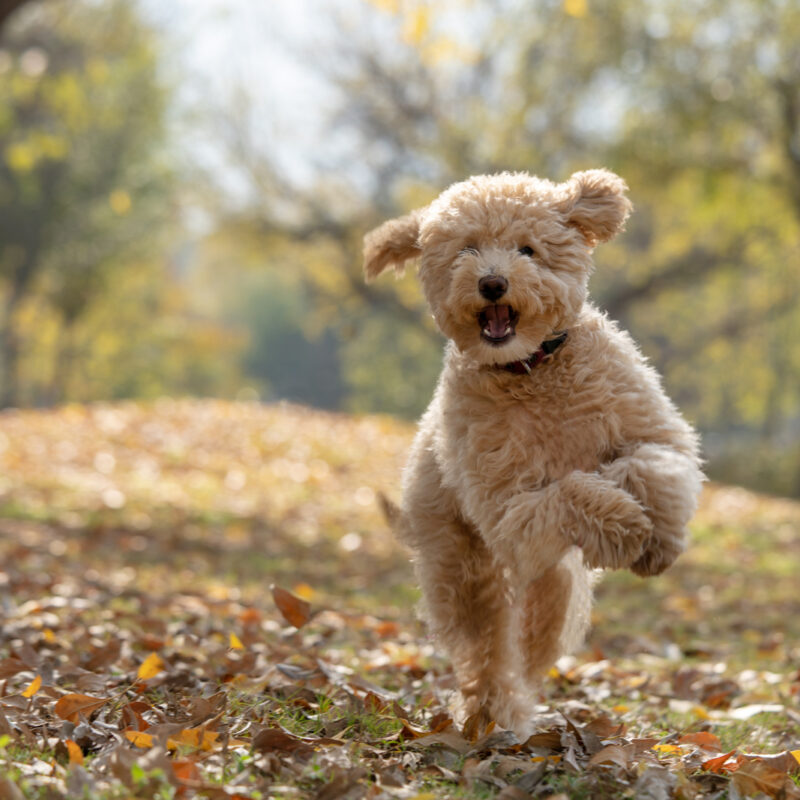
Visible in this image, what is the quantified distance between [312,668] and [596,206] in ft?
7.38

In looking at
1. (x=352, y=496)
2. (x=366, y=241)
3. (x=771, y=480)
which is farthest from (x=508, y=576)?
(x=771, y=480)

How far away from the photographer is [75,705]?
11.3 ft

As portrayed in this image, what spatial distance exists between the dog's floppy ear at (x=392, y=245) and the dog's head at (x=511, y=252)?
0.7 inches

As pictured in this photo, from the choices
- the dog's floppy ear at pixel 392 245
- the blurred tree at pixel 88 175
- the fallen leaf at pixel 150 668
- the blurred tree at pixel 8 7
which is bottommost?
the fallen leaf at pixel 150 668

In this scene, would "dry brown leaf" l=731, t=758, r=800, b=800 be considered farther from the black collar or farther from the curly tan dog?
the black collar

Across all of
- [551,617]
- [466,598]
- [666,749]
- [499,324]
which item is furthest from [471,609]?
[499,324]

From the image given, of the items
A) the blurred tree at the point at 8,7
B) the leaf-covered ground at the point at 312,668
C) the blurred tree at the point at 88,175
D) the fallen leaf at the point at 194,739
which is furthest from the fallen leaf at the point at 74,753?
the blurred tree at the point at 88,175

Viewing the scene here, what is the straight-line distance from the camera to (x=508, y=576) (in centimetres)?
388

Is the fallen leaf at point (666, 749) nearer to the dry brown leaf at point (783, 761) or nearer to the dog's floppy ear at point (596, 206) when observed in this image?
the dry brown leaf at point (783, 761)

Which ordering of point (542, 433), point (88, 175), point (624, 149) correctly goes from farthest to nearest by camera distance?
point (88, 175) → point (624, 149) → point (542, 433)

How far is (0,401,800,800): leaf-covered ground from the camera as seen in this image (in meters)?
2.96

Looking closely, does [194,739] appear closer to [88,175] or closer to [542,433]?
[542,433]

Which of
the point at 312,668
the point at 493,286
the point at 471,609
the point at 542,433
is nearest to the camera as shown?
the point at 493,286

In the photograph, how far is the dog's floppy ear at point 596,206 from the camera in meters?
3.50
